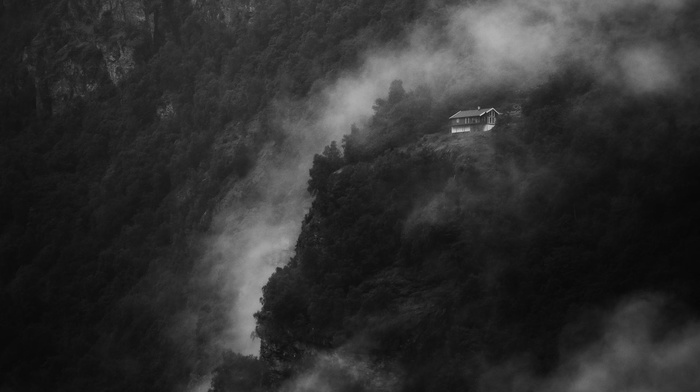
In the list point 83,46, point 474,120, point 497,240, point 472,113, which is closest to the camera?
point 497,240

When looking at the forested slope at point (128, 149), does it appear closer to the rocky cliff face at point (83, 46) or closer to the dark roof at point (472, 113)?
the rocky cliff face at point (83, 46)

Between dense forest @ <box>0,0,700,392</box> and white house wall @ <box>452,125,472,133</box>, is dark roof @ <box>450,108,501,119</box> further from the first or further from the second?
dense forest @ <box>0,0,700,392</box>

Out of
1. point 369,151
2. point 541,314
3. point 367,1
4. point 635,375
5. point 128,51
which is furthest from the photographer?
point 128,51

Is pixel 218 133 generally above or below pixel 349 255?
above

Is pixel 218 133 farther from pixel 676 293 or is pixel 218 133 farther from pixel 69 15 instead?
pixel 676 293

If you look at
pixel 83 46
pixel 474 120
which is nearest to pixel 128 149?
pixel 83 46

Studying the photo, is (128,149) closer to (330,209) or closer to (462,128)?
(330,209)

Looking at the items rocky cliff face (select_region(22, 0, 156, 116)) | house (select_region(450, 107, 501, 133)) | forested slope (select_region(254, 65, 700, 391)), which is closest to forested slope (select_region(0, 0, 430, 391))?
rocky cliff face (select_region(22, 0, 156, 116))

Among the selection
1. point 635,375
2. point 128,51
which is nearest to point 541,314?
point 635,375
